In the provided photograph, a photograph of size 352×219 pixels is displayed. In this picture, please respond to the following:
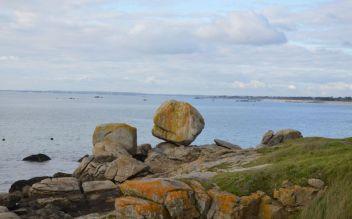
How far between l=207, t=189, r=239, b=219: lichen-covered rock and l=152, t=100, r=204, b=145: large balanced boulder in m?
20.3

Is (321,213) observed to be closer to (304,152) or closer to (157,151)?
(304,152)

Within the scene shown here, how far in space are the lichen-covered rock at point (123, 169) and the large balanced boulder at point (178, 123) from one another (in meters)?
7.77

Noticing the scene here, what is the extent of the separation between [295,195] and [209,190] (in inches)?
105

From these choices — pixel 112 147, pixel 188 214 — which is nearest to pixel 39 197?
pixel 112 147

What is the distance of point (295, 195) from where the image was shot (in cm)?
1597

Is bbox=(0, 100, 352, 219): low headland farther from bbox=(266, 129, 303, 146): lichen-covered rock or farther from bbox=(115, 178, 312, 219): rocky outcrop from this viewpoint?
bbox=(266, 129, 303, 146): lichen-covered rock

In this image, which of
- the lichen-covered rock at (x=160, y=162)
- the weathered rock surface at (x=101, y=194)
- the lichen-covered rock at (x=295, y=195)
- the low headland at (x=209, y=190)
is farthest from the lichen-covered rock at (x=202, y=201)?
the lichen-covered rock at (x=160, y=162)

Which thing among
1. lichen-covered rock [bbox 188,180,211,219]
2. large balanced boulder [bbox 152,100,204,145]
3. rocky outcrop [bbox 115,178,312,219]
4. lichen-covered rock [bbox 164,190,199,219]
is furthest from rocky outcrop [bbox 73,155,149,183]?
lichen-covered rock [bbox 164,190,199,219]

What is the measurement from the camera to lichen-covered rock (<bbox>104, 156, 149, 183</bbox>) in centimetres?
2778

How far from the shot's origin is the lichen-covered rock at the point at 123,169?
1094 inches

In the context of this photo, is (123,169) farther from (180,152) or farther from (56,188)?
(180,152)

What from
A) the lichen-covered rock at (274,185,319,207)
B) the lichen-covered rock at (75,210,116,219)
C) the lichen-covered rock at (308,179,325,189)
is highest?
the lichen-covered rock at (308,179,325,189)

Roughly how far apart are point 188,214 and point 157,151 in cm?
2016

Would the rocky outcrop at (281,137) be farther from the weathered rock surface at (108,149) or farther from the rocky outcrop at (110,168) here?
the rocky outcrop at (110,168)
